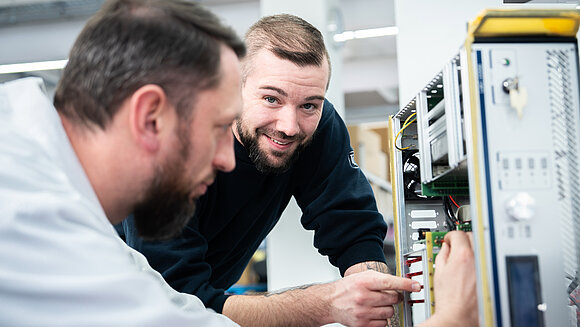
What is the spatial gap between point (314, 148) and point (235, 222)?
0.32m

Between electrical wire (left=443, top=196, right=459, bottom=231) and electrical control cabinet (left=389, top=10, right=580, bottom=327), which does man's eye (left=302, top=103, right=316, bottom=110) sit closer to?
electrical wire (left=443, top=196, right=459, bottom=231)

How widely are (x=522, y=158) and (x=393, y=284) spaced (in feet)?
1.37

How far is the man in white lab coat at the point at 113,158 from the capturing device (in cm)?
74

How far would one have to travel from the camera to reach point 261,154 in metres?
1.51

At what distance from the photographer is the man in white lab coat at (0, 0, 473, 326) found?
2.41ft

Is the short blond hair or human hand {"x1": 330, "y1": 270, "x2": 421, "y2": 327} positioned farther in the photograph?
the short blond hair

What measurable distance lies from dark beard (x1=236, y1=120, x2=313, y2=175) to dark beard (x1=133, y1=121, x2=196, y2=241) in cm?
53

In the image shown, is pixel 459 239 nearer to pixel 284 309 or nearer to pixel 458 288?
pixel 458 288

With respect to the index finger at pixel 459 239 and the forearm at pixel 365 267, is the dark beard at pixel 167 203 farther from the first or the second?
the forearm at pixel 365 267

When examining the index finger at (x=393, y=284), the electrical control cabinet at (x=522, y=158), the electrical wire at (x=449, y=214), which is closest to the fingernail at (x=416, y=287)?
the index finger at (x=393, y=284)

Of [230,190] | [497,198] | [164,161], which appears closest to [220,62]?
[164,161]

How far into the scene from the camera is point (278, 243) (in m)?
3.02

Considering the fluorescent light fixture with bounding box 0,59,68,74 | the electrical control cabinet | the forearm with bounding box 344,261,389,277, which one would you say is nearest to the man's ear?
the electrical control cabinet

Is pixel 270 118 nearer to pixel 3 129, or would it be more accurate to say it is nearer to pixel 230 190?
pixel 230 190
